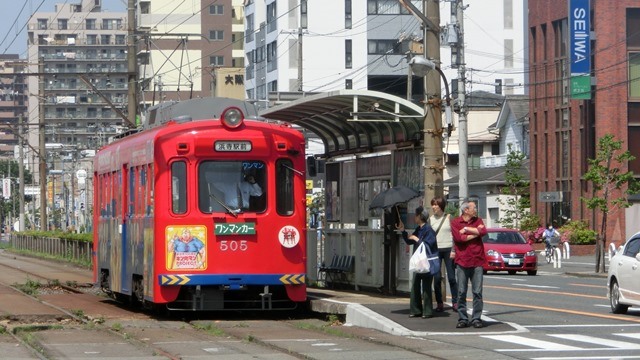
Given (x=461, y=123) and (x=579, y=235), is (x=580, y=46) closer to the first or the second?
(x=579, y=235)

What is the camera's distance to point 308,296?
2164 centimetres

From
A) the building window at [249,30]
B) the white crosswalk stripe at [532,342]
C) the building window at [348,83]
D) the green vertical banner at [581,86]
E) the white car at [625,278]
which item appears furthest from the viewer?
the building window at [249,30]

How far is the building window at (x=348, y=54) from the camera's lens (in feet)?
297

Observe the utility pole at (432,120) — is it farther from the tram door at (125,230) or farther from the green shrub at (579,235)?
the green shrub at (579,235)

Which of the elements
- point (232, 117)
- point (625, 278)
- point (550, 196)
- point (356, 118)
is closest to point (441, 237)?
point (356, 118)

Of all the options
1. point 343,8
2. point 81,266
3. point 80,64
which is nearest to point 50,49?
point 80,64

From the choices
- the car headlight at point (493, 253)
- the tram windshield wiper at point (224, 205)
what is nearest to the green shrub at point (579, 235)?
the car headlight at point (493, 253)

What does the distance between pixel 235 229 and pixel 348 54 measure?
236 ft

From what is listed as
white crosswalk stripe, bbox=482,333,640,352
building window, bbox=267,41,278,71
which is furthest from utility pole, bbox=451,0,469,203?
building window, bbox=267,41,278,71

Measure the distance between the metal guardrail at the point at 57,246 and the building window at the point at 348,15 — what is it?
1106 inches

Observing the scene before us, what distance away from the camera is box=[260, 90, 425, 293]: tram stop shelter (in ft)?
67.0

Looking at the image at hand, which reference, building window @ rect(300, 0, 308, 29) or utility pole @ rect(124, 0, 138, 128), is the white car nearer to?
utility pole @ rect(124, 0, 138, 128)

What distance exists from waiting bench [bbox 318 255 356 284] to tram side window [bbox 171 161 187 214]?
4754mm

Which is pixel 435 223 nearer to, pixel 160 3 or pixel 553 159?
pixel 553 159
